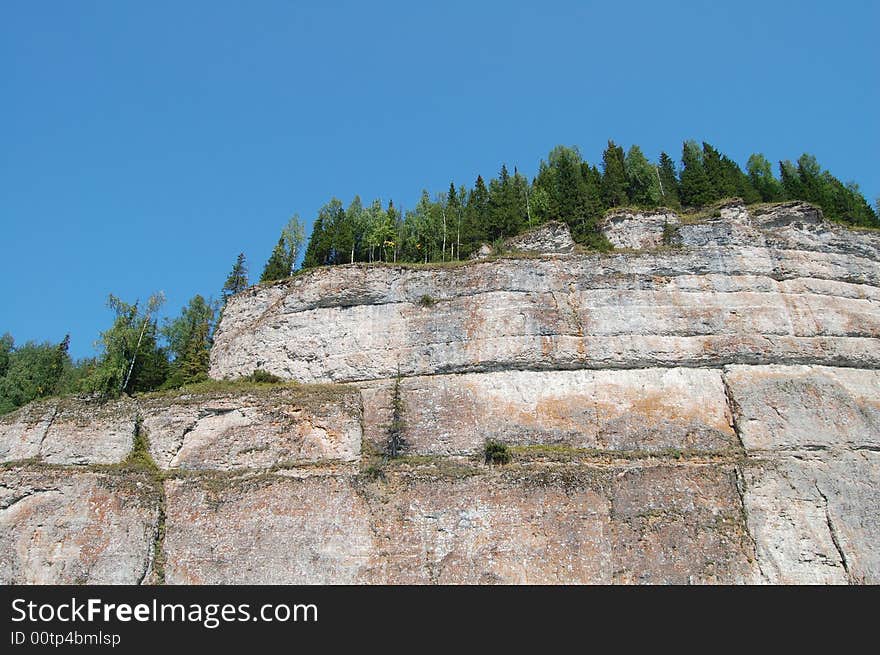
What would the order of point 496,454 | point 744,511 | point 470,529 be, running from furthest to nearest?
point 496,454 → point 744,511 → point 470,529

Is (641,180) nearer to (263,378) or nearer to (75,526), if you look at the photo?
(263,378)

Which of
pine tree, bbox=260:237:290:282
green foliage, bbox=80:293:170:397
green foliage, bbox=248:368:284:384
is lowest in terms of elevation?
green foliage, bbox=248:368:284:384

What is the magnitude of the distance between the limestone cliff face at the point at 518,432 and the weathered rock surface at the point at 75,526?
0.08 m

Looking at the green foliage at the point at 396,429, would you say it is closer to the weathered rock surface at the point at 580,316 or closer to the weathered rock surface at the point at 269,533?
the weathered rock surface at the point at 580,316

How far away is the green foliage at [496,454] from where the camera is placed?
30141mm

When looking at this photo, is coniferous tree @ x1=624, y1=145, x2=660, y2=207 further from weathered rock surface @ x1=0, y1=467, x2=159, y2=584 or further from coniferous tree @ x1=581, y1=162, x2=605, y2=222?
weathered rock surface @ x1=0, y1=467, x2=159, y2=584

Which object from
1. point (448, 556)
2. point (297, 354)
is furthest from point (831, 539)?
point (297, 354)

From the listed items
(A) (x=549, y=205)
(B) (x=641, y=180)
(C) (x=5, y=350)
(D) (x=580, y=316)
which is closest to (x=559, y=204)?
(A) (x=549, y=205)

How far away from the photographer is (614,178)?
51312 millimetres

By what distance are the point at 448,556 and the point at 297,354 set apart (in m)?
15.7

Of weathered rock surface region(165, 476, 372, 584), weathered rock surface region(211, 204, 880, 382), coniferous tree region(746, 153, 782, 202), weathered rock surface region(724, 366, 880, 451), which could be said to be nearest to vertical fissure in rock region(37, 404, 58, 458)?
weathered rock surface region(165, 476, 372, 584)

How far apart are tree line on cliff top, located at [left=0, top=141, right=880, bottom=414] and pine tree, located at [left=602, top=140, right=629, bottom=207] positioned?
10cm

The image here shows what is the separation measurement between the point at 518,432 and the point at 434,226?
2398 centimetres

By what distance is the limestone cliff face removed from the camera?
26.5 meters
